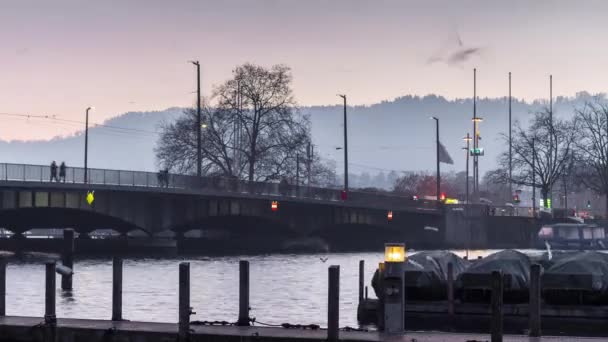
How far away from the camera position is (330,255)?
109500 mm

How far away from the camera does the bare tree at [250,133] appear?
459 ft

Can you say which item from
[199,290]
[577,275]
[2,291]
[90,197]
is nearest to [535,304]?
[577,275]

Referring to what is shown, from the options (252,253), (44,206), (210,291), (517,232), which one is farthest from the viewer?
(517,232)

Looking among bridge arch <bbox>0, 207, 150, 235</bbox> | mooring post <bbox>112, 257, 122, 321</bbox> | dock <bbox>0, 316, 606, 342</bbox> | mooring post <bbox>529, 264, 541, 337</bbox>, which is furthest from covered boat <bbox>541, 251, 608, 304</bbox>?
bridge arch <bbox>0, 207, 150, 235</bbox>

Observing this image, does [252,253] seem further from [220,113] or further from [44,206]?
[220,113]

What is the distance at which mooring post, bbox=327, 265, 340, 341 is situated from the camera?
3006 centimetres

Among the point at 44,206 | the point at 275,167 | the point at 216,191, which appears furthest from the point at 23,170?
the point at 275,167

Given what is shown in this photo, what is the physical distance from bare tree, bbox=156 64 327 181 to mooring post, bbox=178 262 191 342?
106784 mm

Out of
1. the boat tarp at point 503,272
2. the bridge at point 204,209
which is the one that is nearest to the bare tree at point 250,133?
the bridge at point 204,209

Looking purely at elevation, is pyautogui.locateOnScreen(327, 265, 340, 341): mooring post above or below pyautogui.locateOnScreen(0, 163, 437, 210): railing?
below

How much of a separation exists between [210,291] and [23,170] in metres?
31.0

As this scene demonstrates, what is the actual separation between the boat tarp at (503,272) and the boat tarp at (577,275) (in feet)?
2.73

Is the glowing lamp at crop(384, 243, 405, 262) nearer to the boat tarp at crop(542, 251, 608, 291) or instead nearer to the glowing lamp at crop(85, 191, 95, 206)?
the boat tarp at crop(542, 251, 608, 291)

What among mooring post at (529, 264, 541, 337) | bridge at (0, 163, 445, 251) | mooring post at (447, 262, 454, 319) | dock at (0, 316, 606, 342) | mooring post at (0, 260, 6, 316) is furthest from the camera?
bridge at (0, 163, 445, 251)
